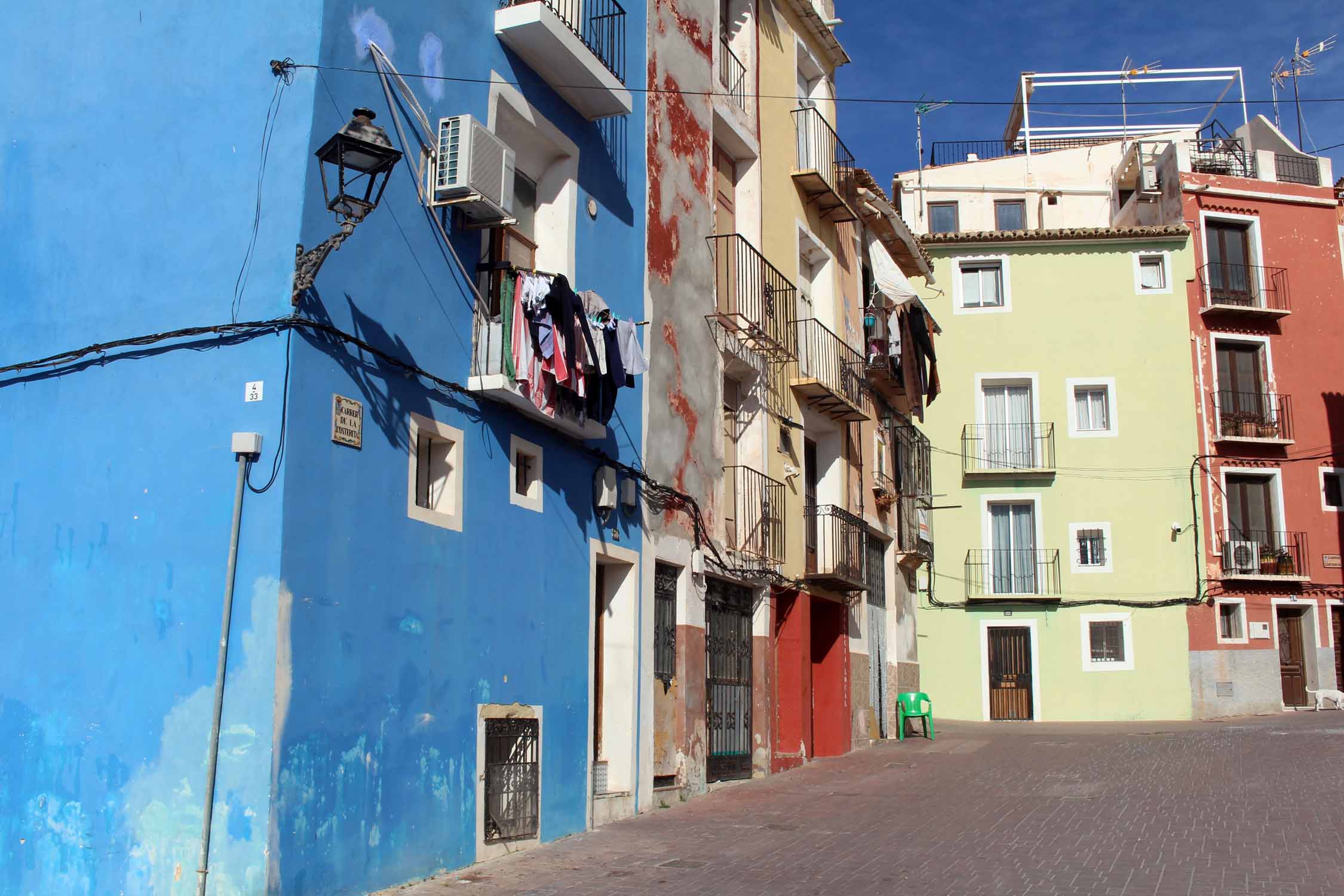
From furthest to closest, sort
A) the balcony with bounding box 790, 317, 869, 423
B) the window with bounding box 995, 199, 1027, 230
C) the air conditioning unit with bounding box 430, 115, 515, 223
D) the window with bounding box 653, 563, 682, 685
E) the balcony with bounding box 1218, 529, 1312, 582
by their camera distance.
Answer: the window with bounding box 995, 199, 1027, 230 < the balcony with bounding box 1218, 529, 1312, 582 < the balcony with bounding box 790, 317, 869, 423 < the window with bounding box 653, 563, 682, 685 < the air conditioning unit with bounding box 430, 115, 515, 223

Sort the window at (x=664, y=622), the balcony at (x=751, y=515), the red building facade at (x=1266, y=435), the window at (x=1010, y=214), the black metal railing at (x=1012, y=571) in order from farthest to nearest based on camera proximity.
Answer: the window at (x=1010, y=214)
the black metal railing at (x=1012, y=571)
the red building facade at (x=1266, y=435)
the balcony at (x=751, y=515)
the window at (x=664, y=622)

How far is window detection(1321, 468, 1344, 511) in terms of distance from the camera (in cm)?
3203

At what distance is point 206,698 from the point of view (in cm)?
901

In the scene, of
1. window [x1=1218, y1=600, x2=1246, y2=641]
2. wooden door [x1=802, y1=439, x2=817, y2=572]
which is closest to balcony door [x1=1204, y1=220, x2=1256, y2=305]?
window [x1=1218, y1=600, x2=1246, y2=641]

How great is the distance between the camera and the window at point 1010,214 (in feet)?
126

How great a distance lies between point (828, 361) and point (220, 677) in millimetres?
13329

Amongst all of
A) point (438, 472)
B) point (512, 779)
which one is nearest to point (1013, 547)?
point (512, 779)

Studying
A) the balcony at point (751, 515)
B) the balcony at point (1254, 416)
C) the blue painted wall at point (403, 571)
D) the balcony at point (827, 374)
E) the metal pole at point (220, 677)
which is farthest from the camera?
the balcony at point (1254, 416)

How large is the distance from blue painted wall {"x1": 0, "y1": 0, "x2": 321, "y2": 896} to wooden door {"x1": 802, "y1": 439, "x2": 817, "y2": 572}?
456 inches

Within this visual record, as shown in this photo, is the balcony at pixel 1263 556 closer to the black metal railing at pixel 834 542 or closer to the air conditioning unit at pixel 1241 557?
the air conditioning unit at pixel 1241 557

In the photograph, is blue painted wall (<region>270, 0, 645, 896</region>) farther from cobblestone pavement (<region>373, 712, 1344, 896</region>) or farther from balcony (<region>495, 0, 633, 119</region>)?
cobblestone pavement (<region>373, 712, 1344, 896</region>)

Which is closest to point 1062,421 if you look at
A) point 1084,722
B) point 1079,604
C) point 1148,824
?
point 1079,604

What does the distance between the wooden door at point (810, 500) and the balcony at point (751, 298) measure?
2065 millimetres

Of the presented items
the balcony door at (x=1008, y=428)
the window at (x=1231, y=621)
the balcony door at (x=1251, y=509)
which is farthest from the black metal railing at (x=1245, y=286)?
the window at (x=1231, y=621)
